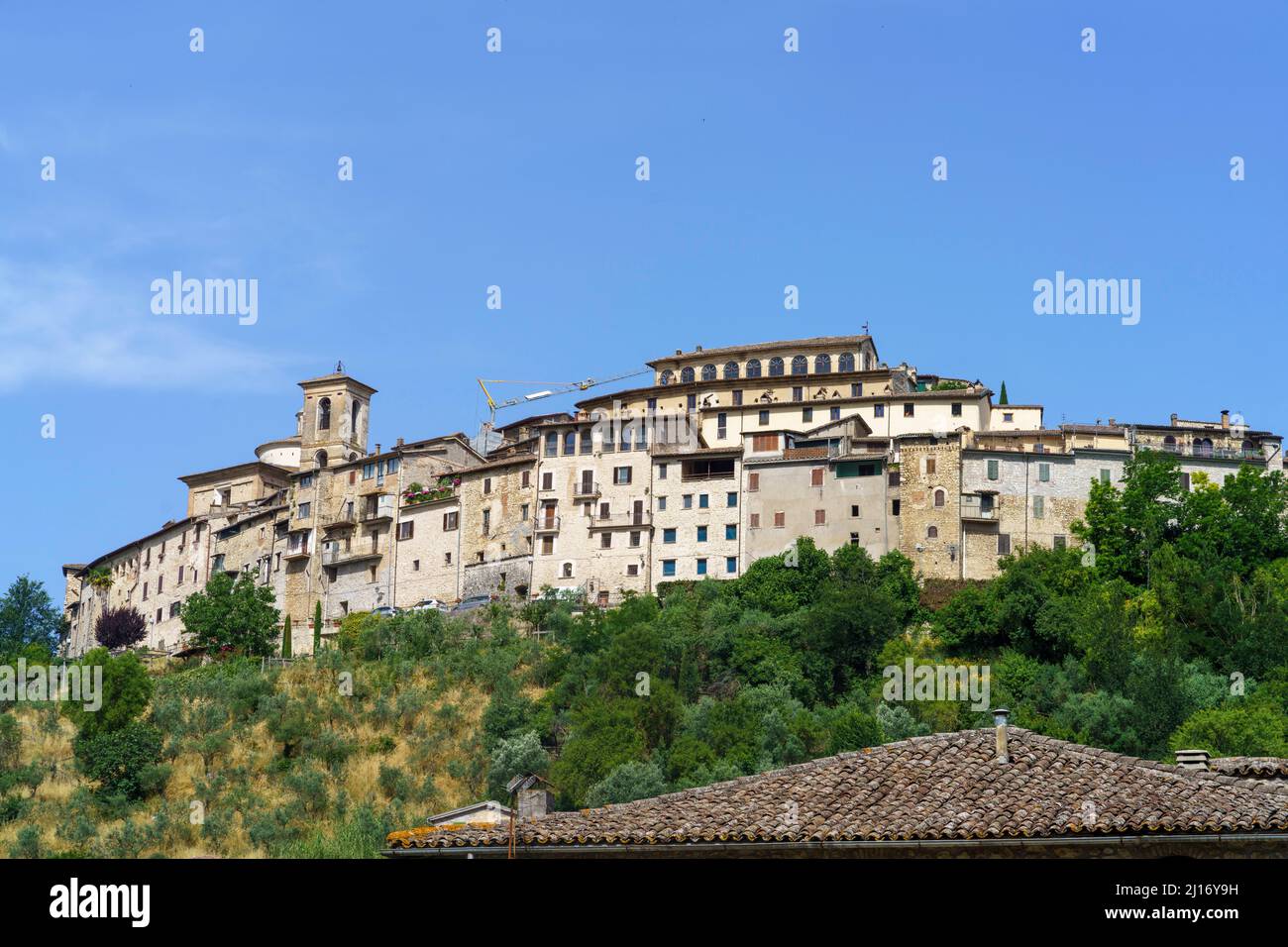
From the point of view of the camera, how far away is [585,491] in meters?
89.2

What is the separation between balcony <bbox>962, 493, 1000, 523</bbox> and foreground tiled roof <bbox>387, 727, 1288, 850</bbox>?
58.2m

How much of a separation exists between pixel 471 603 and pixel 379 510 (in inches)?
413

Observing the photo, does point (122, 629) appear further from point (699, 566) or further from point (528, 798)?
point (528, 798)

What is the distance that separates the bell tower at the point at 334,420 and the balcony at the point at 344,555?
7899mm

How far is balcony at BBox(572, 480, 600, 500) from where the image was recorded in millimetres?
88812

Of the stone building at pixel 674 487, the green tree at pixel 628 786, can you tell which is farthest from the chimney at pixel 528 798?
the stone building at pixel 674 487

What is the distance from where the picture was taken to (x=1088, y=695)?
6625 centimetres

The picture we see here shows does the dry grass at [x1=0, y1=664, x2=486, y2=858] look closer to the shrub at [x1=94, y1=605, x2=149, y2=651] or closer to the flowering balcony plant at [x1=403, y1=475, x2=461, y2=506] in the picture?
the flowering balcony plant at [x1=403, y1=475, x2=461, y2=506]

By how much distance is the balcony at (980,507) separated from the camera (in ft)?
271

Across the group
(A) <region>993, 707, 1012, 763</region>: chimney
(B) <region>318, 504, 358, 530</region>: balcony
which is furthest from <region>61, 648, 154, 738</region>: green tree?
(A) <region>993, 707, 1012, 763</region>: chimney

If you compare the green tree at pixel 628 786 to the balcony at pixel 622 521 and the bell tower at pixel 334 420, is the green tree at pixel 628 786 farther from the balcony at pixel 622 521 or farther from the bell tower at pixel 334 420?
the bell tower at pixel 334 420

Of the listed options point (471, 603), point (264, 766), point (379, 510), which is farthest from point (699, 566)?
point (264, 766)
